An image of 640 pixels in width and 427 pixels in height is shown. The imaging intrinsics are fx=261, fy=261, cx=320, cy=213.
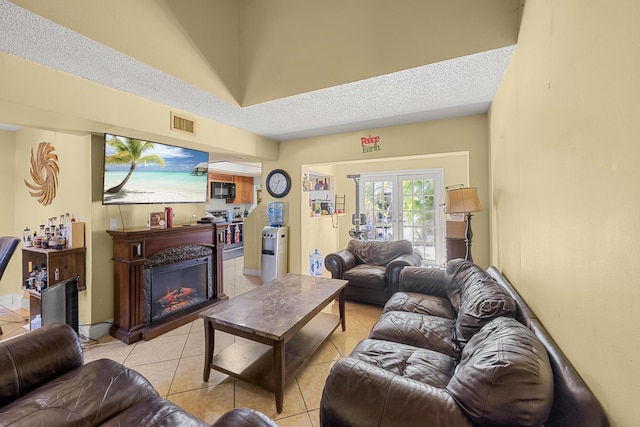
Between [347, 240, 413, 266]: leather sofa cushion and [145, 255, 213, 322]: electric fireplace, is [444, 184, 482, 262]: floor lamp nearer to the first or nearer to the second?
[347, 240, 413, 266]: leather sofa cushion

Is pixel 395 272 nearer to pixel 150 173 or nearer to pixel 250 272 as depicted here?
pixel 250 272

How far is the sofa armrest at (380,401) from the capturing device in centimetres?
100

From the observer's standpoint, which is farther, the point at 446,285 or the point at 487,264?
the point at 487,264

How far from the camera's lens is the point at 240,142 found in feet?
12.0

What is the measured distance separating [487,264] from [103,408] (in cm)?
351

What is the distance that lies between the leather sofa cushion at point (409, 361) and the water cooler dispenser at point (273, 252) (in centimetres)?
264

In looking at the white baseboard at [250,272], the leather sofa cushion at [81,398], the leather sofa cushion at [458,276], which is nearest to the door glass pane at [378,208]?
the white baseboard at [250,272]

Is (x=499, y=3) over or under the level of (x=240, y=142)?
over

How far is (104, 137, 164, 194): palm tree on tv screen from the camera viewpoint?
2.59m

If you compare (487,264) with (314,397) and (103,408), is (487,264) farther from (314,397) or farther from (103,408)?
(103,408)

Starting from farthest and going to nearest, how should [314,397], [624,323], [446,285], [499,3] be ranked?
[446,285] < [314,397] < [499,3] < [624,323]

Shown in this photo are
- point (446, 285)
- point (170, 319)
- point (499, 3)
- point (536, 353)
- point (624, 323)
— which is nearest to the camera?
point (624, 323)

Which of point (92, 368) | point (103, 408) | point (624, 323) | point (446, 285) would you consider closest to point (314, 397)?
point (103, 408)

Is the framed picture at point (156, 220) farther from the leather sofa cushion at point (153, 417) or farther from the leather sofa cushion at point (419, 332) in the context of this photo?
the leather sofa cushion at point (419, 332)
